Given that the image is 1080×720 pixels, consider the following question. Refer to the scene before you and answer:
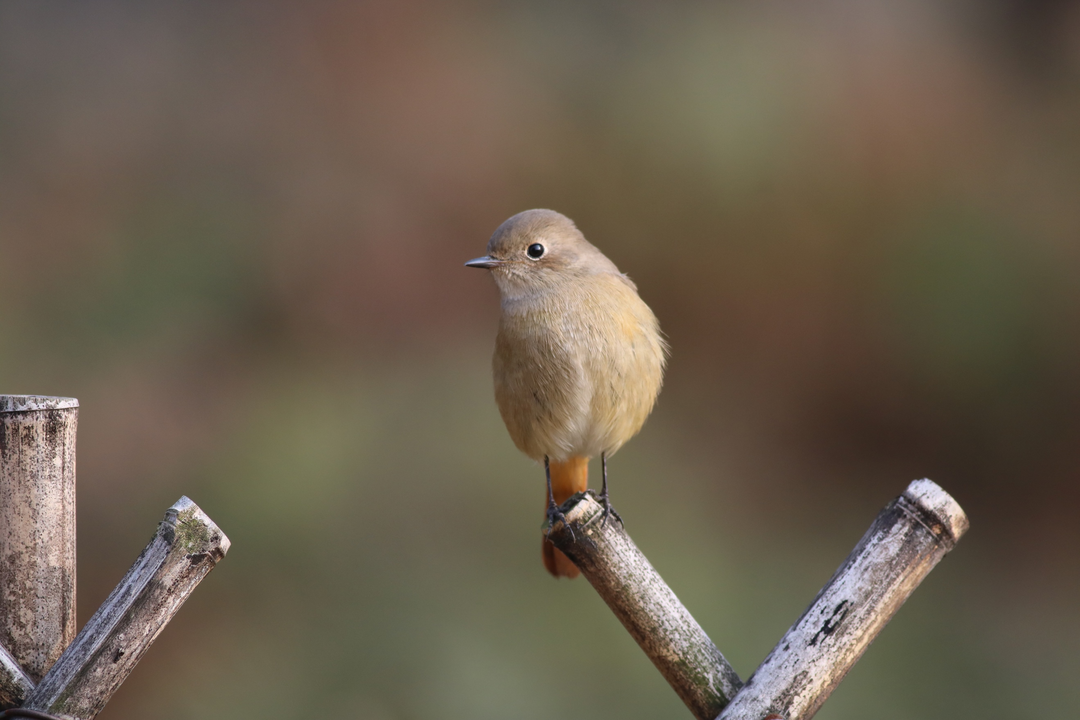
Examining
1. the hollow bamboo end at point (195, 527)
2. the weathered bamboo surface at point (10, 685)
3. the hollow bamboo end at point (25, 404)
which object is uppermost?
the hollow bamboo end at point (195, 527)

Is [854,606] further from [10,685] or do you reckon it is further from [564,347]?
[10,685]

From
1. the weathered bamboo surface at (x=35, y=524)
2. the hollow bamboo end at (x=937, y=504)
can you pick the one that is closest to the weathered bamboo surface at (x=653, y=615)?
the hollow bamboo end at (x=937, y=504)

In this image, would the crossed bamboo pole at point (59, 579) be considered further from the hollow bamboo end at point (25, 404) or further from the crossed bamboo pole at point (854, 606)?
the crossed bamboo pole at point (854, 606)

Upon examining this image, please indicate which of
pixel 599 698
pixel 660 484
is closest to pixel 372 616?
pixel 599 698

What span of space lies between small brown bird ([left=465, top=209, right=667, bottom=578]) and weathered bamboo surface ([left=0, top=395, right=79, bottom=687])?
4.35 ft

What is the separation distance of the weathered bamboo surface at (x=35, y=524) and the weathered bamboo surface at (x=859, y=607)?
1444mm

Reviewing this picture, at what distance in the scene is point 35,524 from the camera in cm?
192

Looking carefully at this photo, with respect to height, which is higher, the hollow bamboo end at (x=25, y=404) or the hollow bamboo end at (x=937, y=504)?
the hollow bamboo end at (x=937, y=504)

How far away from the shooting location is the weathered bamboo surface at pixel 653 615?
1.99 metres

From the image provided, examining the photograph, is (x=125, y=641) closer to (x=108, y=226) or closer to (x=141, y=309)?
(x=141, y=309)

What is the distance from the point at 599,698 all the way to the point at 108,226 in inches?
148

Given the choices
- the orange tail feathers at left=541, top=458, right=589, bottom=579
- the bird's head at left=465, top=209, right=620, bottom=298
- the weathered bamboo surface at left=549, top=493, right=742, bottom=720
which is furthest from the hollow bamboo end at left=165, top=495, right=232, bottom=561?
the orange tail feathers at left=541, top=458, right=589, bottom=579

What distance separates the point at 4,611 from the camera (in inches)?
76.2

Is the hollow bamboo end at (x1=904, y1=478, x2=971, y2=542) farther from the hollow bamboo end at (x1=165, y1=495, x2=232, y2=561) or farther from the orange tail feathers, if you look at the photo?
the orange tail feathers
